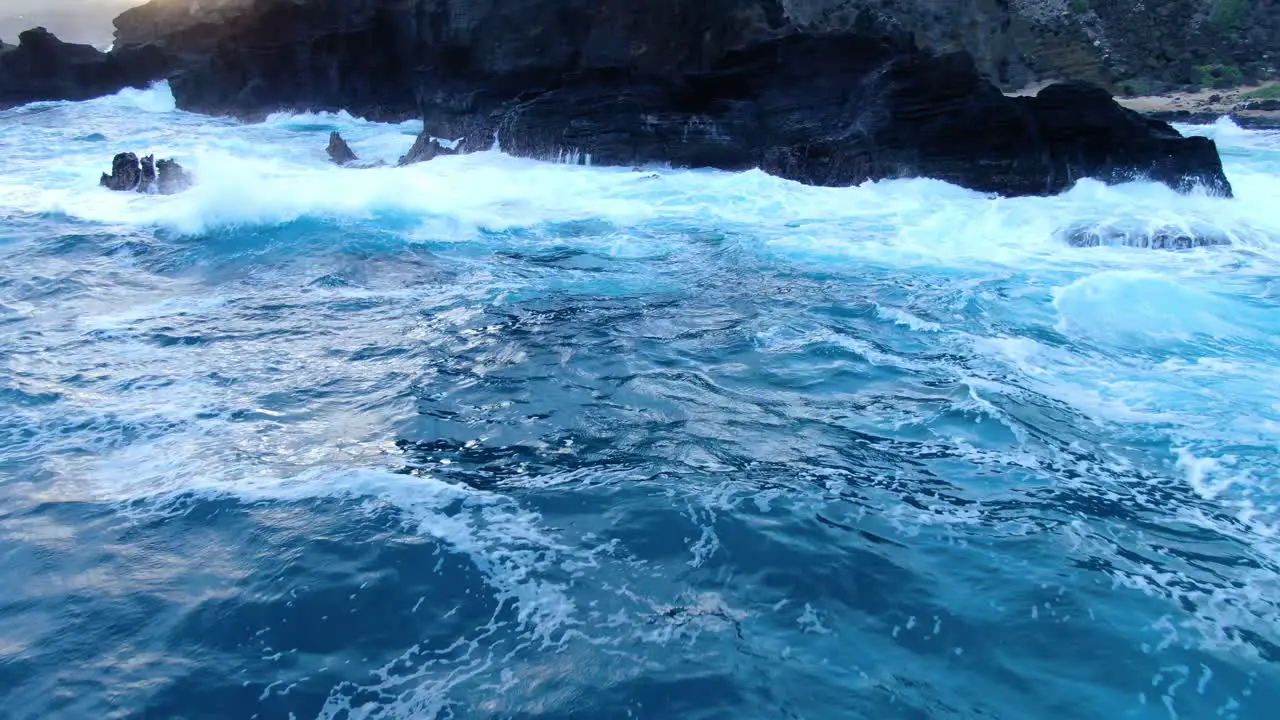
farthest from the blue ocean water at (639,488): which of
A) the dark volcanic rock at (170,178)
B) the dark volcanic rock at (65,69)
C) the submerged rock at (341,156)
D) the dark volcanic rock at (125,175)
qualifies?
the dark volcanic rock at (65,69)

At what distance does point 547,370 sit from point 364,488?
2.07 metres

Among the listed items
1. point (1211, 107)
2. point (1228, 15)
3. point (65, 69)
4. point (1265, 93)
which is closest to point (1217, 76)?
point (1265, 93)

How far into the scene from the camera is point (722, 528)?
432 cm

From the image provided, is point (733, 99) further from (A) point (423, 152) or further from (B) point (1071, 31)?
(B) point (1071, 31)

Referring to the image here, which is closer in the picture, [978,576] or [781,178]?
[978,576]

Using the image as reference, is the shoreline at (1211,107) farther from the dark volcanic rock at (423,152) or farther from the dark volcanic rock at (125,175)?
the dark volcanic rock at (125,175)

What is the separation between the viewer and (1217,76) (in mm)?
29734

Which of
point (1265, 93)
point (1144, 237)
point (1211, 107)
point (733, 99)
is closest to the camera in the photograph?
point (1144, 237)

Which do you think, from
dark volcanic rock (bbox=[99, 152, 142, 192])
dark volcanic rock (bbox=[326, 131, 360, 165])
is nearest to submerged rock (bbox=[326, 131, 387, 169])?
dark volcanic rock (bbox=[326, 131, 360, 165])

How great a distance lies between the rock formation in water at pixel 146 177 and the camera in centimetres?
1454

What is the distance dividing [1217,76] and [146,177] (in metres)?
32.5

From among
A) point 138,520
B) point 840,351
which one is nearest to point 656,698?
point 138,520

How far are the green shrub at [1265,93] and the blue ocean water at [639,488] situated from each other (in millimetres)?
22321

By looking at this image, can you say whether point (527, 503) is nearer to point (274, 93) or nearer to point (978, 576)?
point (978, 576)
